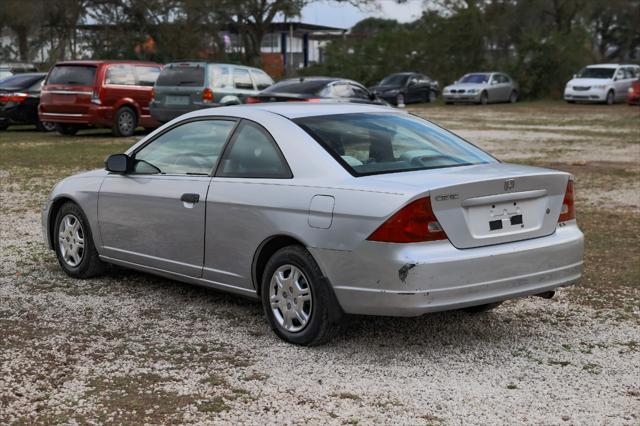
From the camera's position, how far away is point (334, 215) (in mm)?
5367

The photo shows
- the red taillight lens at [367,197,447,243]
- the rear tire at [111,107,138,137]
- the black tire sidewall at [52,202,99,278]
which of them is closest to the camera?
the red taillight lens at [367,197,447,243]

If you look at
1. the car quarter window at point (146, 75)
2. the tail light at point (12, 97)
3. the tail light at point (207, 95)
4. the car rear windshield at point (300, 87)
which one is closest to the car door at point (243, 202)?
the car rear windshield at point (300, 87)

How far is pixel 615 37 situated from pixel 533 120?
46144mm

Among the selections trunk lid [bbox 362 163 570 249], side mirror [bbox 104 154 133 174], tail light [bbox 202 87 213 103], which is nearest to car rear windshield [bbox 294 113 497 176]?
trunk lid [bbox 362 163 570 249]

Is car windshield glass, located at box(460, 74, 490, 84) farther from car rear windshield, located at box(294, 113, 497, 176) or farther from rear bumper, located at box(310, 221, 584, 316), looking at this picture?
rear bumper, located at box(310, 221, 584, 316)

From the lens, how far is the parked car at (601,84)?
127 ft

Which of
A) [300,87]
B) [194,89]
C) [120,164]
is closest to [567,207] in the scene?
[120,164]

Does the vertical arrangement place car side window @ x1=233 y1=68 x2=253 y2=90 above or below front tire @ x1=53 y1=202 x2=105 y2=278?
above

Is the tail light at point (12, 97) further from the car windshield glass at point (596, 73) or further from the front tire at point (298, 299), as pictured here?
the car windshield glass at point (596, 73)

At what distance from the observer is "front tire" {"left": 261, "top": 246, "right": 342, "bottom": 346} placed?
545 centimetres

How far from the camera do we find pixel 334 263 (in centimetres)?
535

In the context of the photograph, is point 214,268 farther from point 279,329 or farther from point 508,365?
point 508,365

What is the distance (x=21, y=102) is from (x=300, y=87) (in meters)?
8.27

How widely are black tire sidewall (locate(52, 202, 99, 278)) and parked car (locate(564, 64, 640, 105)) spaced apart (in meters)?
33.8
